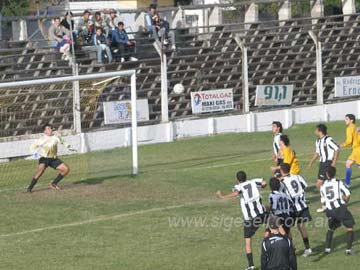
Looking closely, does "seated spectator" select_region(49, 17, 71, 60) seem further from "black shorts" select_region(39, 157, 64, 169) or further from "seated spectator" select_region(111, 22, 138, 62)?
"black shorts" select_region(39, 157, 64, 169)

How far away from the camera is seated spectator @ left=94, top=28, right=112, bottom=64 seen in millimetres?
35562

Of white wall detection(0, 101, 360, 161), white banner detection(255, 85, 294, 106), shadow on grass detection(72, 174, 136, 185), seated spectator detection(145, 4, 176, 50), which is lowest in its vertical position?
shadow on grass detection(72, 174, 136, 185)

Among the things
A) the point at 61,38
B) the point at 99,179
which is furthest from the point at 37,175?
the point at 61,38

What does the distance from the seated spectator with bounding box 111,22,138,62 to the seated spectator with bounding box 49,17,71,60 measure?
1761mm

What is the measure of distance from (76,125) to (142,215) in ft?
27.9

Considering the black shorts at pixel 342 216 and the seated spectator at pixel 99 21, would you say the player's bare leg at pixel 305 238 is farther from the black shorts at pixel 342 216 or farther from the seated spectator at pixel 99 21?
the seated spectator at pixel 99 21

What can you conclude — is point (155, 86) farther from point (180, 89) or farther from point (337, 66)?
point (337, 66)

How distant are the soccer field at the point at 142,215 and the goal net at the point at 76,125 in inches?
3.6

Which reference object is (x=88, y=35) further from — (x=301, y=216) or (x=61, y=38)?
(x=301, y=216)

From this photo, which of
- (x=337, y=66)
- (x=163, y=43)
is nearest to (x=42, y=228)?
(x=163, y=43)

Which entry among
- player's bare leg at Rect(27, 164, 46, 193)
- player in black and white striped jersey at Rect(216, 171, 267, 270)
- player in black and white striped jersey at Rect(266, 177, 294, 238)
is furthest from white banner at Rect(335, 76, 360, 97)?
player in black and white striped jersey at Rect(216, 171, 267, 270)

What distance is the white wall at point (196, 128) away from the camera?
2923 centimetres

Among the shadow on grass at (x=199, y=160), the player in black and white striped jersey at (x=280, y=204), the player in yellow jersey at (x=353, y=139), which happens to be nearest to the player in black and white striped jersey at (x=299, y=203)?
the player in black and white striped jersey at (x=280, y=204)

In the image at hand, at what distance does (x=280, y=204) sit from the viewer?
1836 centimetres
